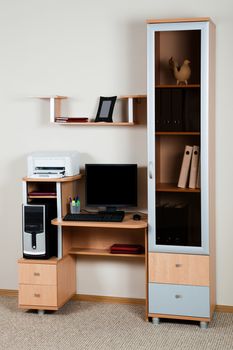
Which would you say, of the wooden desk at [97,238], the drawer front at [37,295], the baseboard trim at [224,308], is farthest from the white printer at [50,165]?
the baseboard trim at [224,308]

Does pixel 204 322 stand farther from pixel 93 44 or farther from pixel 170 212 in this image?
pixel 93 44

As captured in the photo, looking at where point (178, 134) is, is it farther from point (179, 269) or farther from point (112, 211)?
point (179, 269)

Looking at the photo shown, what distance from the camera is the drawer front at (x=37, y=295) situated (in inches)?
193

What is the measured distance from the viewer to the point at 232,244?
196 inches

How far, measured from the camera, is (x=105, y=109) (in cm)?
511

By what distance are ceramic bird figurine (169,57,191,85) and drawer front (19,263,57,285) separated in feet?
5.67

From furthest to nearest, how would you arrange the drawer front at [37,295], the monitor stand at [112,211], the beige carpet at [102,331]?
the monitor stand at [112,211] → the drawer front at [37,295] → the beige carpet at [102,331]

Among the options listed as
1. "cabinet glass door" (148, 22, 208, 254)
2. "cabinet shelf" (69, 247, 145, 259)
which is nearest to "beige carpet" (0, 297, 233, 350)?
"cabinet shelf" (69, 247, 145, 259)

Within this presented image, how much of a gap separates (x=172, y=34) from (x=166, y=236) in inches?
59.3

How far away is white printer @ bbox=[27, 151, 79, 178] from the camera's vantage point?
16.3 ft

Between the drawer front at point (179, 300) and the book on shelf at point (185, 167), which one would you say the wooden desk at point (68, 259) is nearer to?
the drawer front at point (179, 300)

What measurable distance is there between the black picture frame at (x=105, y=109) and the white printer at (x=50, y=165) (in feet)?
1.29

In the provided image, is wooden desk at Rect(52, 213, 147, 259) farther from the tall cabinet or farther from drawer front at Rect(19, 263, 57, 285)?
the tall cabinet

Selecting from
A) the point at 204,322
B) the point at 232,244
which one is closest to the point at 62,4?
the point at 232,244
